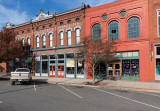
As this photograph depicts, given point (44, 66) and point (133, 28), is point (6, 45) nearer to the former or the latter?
point (44, 66)

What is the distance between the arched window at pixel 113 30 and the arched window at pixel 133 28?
133cm

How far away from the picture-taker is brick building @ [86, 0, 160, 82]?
44.6ft

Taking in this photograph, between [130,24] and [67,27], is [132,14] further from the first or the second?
[67,27]

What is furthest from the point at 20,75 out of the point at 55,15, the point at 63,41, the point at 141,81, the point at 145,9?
the point at 145,9

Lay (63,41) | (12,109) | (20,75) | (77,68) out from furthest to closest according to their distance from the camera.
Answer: (63,41) < (77,68) < (20,75) < (12,109)

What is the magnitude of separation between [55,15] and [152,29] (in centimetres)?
1422

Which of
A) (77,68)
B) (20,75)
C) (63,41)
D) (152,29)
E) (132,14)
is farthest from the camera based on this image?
(63,41)

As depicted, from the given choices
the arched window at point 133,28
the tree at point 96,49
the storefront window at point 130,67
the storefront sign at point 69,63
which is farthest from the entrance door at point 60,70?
the arched window at point 133,28

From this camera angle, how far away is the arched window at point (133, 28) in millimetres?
14656

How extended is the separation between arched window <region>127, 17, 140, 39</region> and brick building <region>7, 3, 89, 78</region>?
20.3 feet

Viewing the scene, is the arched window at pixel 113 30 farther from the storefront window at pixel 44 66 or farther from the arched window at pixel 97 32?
the storefront window at pixel 44 66

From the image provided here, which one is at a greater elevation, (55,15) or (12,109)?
(55,15)

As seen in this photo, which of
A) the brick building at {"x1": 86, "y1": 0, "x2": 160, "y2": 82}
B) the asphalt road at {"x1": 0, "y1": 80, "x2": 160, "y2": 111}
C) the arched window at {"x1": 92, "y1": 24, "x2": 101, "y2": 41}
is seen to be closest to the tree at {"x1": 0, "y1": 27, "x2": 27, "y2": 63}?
the asphalt road at {"x1": 0, "y1": 80, "x2": 160, "y2": 111}

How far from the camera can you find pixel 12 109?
5.45 m
